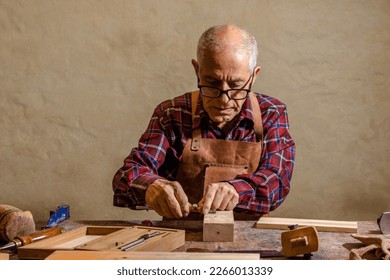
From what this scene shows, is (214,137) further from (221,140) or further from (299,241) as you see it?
(299,241)

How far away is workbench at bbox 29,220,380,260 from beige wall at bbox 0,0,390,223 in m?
2.65

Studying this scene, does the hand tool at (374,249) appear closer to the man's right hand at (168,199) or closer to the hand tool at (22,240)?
the man's right hand at (168,199)

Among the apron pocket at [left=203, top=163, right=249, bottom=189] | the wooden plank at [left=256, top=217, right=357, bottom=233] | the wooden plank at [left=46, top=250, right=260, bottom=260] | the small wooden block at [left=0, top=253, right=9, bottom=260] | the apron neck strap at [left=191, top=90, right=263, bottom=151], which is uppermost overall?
the apron neck strap at [left=191, top=90, right=263, bottom=151]

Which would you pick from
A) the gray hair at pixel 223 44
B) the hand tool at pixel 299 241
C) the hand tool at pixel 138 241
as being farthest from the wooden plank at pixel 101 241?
the gray hair at pixel 223 44

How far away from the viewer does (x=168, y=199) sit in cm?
282

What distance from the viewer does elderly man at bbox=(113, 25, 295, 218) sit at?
10.8ft

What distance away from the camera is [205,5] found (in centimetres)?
561

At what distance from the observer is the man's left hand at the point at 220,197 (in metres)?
2.86

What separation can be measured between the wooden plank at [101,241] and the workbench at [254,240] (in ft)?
0.29

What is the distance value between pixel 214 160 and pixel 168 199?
78 cm

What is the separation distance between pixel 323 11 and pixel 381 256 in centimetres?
366

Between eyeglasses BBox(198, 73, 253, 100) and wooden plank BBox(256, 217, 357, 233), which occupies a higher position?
eyeglasses BBox(198, 73, 253, 100)

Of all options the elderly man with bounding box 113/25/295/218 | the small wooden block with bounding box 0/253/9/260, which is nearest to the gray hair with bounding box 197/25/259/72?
the elderly man with bounding box 113/25/295/218

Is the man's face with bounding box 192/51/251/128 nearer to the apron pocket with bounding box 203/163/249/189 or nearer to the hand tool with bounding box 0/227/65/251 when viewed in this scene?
the apron pocket with bounding box 203/163/249/189
